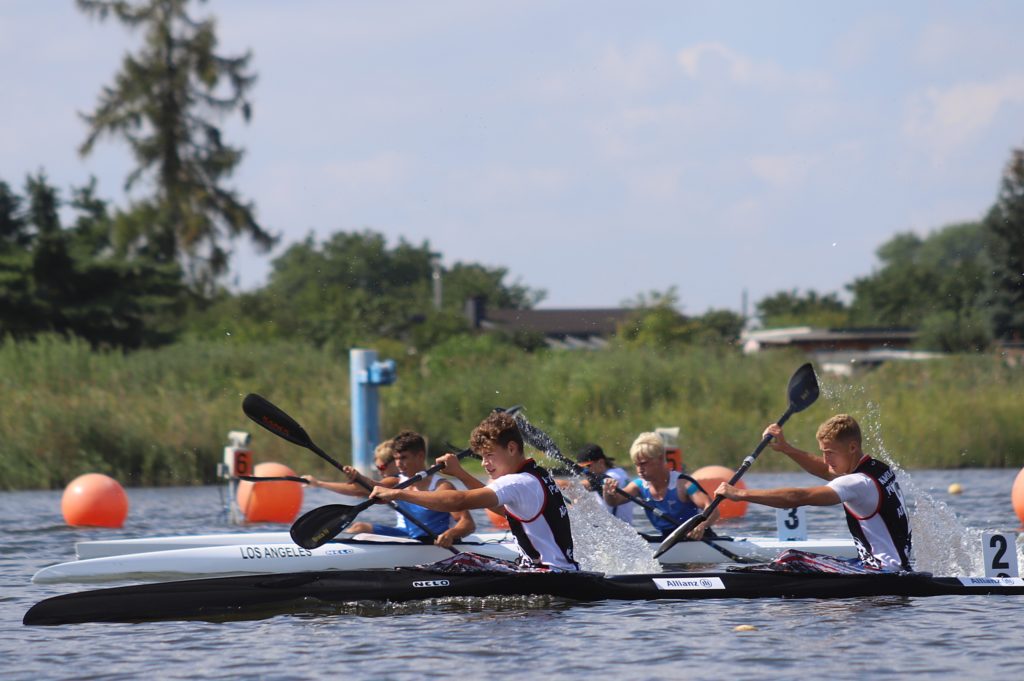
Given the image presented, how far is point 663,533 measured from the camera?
450 inches

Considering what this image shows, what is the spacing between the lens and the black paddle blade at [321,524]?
929 cm

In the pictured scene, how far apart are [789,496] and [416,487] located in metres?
3.00

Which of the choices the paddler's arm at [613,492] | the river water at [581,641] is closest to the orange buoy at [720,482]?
the paddler's arm at [613,492]

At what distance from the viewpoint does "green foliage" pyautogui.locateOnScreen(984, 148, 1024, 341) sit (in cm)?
4444

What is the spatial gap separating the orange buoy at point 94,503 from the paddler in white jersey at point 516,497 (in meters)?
8.07

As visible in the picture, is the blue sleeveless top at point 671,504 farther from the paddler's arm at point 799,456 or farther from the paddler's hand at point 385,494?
the paddler's hand at point 385,494

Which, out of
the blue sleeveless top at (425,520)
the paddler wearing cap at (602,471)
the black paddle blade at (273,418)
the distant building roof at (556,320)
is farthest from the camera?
the distant building roof at (556,320)

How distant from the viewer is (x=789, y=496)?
8516 millimetres

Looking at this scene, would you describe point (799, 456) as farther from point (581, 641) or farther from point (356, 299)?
point (356, 299)

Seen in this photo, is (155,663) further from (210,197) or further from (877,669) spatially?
(210,197)

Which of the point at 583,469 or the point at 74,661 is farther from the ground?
the point at 583,469

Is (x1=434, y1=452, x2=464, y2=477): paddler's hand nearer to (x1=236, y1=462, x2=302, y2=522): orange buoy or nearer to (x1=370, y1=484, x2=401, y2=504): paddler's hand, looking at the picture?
(x1=370, y1=484, x2=401, y2=504): paddler's hand

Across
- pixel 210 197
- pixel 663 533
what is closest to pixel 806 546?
pixel 663 533

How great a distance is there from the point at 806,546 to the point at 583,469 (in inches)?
73.7
